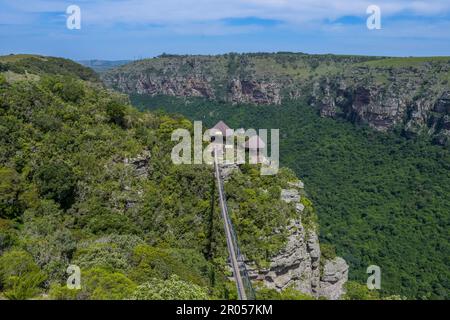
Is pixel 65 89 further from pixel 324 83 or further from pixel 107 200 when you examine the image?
pixel 324 83

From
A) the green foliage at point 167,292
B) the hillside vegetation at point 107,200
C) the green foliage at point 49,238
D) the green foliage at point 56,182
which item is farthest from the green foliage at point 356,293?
the green foliage at point 56,182

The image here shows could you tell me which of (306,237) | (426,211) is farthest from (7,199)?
(426,211)

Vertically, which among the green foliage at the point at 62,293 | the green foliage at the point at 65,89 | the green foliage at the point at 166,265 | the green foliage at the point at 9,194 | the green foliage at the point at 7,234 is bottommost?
the green foliage at the point at 166,265

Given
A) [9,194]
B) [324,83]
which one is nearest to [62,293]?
[9,194]

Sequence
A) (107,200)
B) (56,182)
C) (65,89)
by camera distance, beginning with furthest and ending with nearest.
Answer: (65,89)
(107,200)
(56,182)

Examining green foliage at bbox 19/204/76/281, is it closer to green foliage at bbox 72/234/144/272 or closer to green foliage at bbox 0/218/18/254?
green foliage at bbox 0/218/18/254

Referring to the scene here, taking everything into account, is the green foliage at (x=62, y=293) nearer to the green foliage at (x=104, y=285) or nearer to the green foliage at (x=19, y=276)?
the green foliage at (x=104, y=285)
